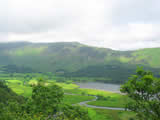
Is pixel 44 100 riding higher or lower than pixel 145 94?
lower

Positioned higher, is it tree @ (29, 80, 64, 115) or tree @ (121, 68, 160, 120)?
tree @ (121, 68, 160, 120)

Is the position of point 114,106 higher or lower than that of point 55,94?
lower

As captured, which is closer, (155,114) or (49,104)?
(155,114)

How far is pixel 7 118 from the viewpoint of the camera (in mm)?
26281

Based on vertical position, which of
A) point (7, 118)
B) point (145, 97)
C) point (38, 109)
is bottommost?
point (38, 109)

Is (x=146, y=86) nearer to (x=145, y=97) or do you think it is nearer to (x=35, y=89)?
(x=145, y=97)

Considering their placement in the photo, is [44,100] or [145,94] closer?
[145,94]

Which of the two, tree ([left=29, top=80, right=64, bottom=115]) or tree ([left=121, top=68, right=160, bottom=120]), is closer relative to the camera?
tree ([left=121, top=68, right=160, bottom=120])

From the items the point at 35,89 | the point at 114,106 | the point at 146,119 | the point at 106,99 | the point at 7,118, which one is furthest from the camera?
the point at 106,99

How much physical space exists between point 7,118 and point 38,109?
1819 cm

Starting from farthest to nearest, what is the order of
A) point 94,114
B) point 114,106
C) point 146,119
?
point 114,106
point 94,114
point 146,119

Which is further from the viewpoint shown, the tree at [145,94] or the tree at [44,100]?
the tree at [44,100]

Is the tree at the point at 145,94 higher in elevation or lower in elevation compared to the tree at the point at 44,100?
higher

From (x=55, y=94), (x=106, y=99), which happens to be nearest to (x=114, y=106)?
(x=106, y=99)
